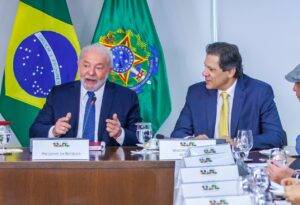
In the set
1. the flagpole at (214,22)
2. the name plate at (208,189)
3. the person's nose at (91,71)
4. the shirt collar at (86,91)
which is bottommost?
the name plate at (208,189)

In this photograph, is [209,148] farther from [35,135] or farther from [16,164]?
[35,135]

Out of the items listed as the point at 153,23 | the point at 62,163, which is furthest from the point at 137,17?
the point at 62,163

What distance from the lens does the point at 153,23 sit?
4.39 m

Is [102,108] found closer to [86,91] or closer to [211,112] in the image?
[86,91]

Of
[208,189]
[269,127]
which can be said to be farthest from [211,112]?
[208,189]

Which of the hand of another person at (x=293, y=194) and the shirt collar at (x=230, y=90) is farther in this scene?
the shirt collar at (x=230, y=90)

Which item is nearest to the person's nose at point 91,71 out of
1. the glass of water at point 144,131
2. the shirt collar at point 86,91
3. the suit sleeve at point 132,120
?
the shirt collar at point 86,91

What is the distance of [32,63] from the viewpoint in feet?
13.9

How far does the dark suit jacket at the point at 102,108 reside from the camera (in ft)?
11.3

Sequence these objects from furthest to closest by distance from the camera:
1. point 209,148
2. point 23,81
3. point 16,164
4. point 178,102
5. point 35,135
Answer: point 178,102 → point 23,81 → point 35,135 → point 16,164 → point 209,148

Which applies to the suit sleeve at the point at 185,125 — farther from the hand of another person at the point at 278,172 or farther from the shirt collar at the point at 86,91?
the hand of another person at the point at 278,172

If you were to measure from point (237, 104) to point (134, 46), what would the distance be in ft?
3.75

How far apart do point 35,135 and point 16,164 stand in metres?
A: 0.72

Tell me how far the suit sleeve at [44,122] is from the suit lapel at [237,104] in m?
1.05
